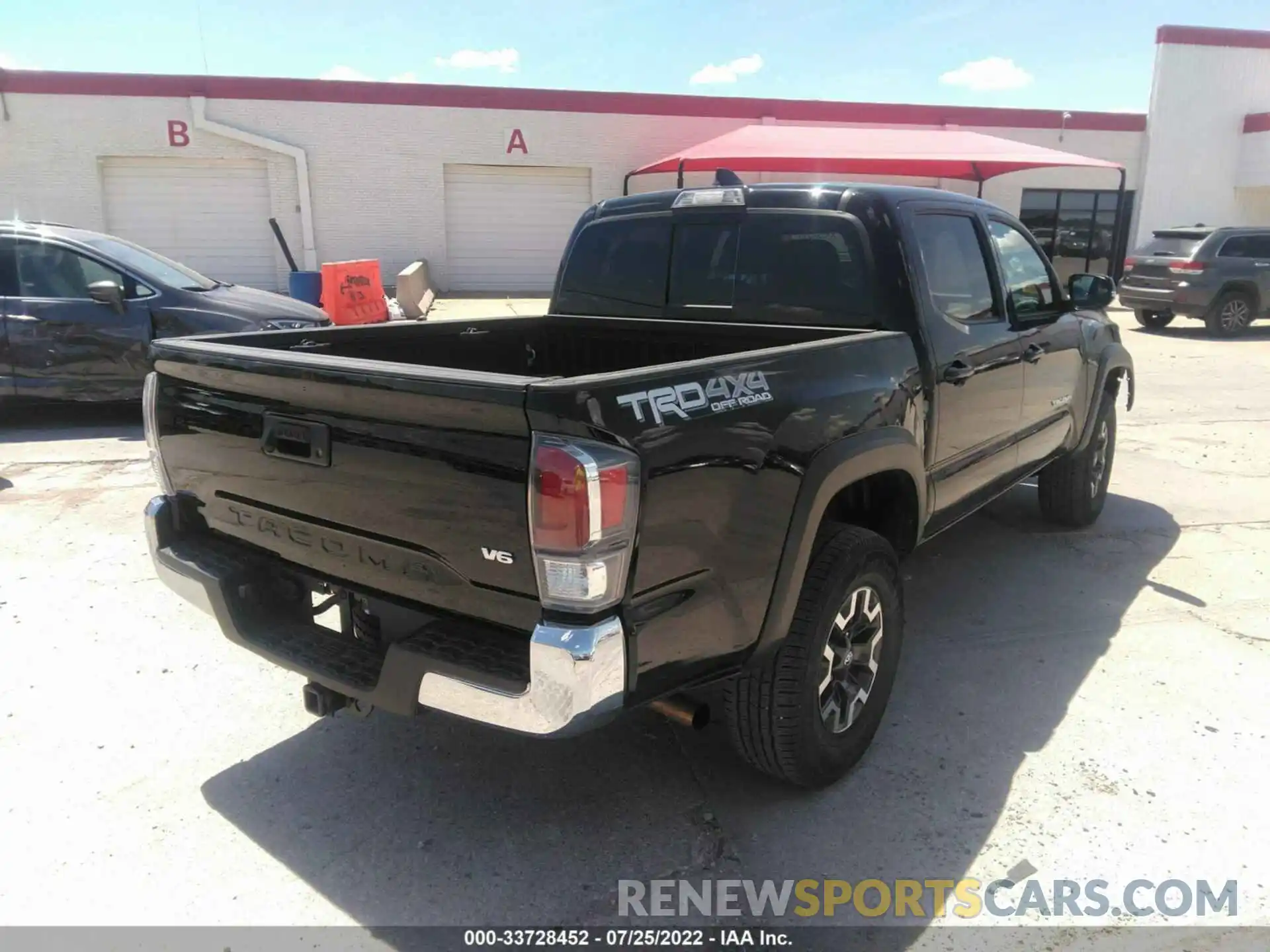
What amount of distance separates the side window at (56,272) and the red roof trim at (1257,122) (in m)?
26.8

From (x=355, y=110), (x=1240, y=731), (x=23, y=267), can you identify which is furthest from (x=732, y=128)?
(x=1240, y=731)

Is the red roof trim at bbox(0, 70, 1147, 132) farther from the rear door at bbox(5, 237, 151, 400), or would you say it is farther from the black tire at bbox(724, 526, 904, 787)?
the black tire at bbox(724, 526, 904, 787)

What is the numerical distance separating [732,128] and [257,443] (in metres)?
20.1

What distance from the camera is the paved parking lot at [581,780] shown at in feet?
8.50

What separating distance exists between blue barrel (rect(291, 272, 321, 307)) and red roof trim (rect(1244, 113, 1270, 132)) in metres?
23.8

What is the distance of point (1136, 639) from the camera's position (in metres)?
4.09

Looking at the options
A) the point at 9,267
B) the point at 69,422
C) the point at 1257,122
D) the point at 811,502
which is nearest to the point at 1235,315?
the point at 1257,122

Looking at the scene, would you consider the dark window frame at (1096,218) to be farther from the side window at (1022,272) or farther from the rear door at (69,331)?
the rear door at (69,331)

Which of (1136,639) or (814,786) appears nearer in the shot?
(814,786)

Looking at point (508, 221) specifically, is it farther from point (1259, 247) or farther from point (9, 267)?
point (1259, 247)

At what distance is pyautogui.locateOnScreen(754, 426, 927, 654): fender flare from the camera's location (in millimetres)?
2557

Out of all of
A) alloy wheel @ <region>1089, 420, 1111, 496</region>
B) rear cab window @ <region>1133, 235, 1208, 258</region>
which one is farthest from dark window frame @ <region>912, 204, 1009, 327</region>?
rear cab window @ <region>1133, 235, 1208, 258</region>

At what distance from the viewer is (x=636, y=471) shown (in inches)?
82.1

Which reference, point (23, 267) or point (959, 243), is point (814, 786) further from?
point (23, 267)
